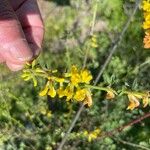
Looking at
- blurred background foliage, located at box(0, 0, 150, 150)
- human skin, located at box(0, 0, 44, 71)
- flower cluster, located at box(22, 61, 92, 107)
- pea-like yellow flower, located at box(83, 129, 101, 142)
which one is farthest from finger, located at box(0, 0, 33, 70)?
pea-like yellow flower, located at box(83, 129, 101, 142)

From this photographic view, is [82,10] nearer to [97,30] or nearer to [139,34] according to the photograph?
[97,30]

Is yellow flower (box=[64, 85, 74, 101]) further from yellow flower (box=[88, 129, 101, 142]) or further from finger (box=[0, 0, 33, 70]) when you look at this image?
yellow flower (box=[88, 129, 101, 142])

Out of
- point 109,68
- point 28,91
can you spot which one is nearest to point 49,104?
point 28,91

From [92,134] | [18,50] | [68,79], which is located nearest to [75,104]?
[92,134]

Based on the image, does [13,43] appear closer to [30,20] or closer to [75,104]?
[30,20]

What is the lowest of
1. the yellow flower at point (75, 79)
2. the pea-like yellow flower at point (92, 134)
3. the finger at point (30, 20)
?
the pea-like yellow flower at point (92, 134)

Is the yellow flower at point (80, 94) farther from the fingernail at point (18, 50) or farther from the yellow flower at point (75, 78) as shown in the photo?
the fingernail at point (18, 50)

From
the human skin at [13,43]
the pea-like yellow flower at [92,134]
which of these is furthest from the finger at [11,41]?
the pea-like yellow flower at [92,134]
